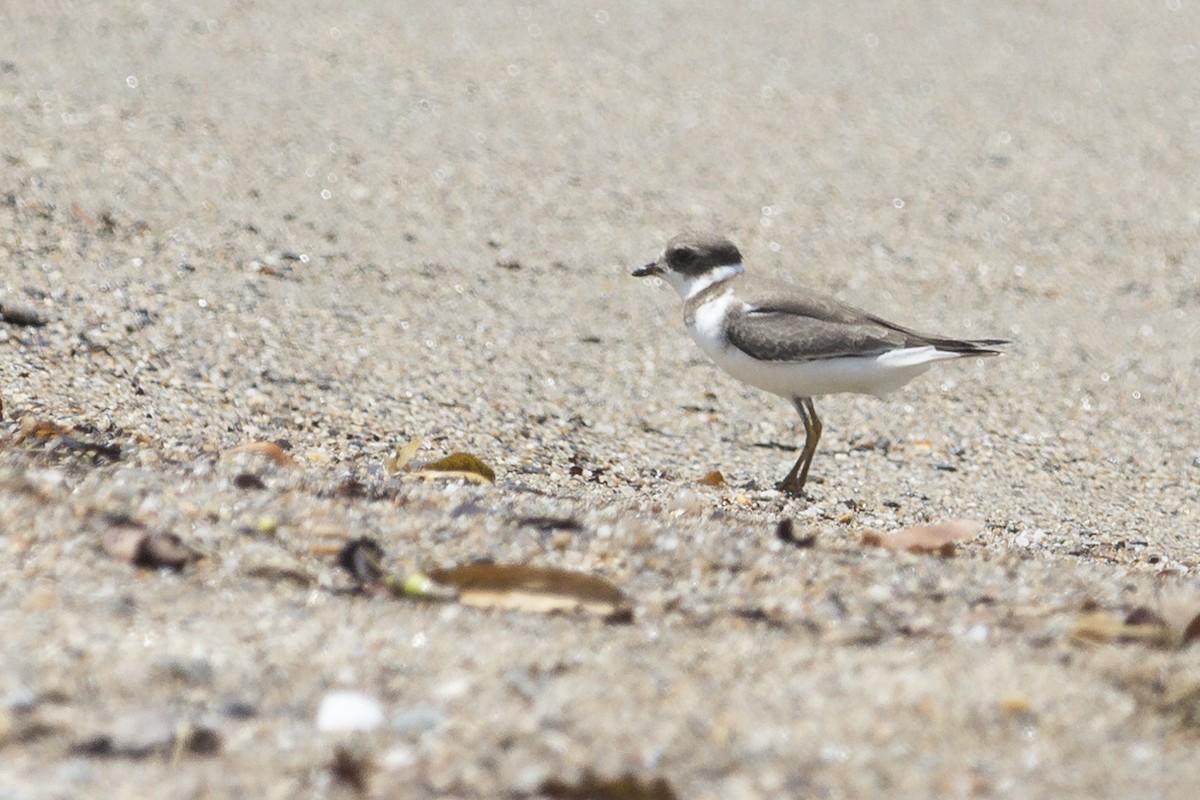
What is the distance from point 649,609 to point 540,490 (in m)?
1.22

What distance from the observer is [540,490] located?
13.7ft

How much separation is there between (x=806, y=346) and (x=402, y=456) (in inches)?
55.3

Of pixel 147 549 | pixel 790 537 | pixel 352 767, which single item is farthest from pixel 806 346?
pixel 352 767

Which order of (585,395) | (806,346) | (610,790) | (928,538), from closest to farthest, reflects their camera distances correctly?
(610,790), (928,538), (806,346), (585,395)

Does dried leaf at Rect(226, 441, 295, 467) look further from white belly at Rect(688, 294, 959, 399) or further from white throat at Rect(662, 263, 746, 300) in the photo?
white throat at Rect(662, 263, 746, 300)

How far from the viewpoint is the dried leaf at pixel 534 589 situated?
9.66ft

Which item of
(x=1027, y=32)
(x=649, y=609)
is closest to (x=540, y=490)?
(x=649, y=609)

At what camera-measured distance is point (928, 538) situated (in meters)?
3.65

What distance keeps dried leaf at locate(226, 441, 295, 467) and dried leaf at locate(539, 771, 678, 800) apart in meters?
1.67

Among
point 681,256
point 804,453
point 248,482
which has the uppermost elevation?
point 681,256

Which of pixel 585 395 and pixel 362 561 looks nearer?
pixel 362 561

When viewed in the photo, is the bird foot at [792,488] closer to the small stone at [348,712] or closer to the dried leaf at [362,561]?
the dried leaf at [362,561]

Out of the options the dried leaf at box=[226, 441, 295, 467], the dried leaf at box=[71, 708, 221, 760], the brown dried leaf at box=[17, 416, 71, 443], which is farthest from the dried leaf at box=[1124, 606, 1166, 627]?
the brown dried leaf at box=[17, 416, 71, 443]

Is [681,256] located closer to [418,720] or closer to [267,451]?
[267,451]
